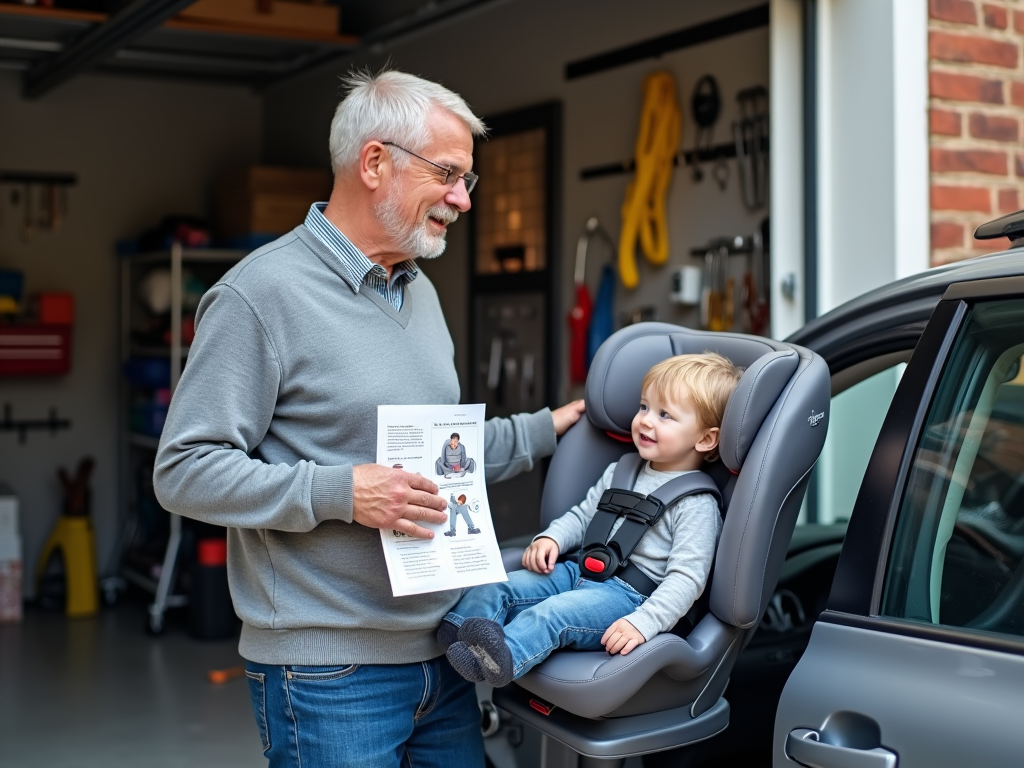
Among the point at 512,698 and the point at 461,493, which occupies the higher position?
the point at 461,493

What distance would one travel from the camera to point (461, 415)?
1956 millimetres

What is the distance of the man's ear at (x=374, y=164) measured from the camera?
195 centimetres

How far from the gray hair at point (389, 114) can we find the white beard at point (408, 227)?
0.22 ft

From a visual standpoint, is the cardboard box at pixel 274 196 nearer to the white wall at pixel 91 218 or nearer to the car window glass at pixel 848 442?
the white wall at pixel 91 218

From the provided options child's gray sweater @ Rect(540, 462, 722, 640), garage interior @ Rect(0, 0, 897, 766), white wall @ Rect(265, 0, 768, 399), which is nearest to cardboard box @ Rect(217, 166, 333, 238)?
garage interior @ Rect(0, 0, 897, 766)

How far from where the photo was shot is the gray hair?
6.38 ft

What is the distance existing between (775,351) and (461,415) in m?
0.58

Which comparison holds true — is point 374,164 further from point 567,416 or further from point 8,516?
point 8,516

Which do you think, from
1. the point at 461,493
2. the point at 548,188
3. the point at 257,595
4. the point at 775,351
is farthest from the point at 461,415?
the point at 548,188

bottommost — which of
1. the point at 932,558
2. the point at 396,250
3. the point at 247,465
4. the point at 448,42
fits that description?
the point at 932,558

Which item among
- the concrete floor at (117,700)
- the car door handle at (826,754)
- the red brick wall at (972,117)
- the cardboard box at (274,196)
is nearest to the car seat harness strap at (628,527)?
the car door handle at (826,754)

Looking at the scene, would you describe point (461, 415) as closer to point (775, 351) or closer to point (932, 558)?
point (775, 351)

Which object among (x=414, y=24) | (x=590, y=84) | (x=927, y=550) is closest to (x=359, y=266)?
(x=927, y=550)

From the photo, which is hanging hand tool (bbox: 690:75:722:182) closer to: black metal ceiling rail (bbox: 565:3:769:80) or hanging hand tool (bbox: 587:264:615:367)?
black metal ceiling rail (bbox: 565:3:769:80)
